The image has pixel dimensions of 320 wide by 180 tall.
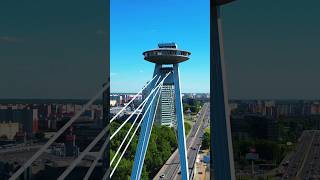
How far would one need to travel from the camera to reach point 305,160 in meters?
2.21

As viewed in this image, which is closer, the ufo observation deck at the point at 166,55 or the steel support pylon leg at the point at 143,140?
the steel support pylon leg at the point at 143,140

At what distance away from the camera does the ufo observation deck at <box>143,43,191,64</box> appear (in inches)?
219

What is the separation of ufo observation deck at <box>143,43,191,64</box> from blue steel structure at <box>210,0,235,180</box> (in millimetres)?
4490

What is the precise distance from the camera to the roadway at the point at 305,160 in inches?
77.9

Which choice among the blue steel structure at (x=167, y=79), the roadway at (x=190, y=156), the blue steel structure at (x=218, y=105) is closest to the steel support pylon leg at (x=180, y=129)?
the blue steel structure at (x=167, y=79)

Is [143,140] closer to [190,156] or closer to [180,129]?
[180,129]

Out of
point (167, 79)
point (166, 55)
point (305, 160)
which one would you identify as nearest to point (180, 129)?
point (167, 79)

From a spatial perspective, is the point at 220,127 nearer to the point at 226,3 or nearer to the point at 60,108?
the point at 226,3

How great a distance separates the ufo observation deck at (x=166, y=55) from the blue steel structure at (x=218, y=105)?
177 inches

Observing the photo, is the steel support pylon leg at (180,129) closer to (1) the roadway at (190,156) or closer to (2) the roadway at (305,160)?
(1) the roadway at (190,156)

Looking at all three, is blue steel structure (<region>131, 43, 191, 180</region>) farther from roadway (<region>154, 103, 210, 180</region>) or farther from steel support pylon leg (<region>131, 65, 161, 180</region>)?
roadway (<region>154, 103, 210, 180</region>)

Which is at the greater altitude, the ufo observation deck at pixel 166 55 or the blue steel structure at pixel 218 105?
the ufo observation deck at pixel 166 55

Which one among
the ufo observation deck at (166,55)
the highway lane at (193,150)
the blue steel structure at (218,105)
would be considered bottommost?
the highway lane at (193,150)

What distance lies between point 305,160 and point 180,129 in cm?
316
